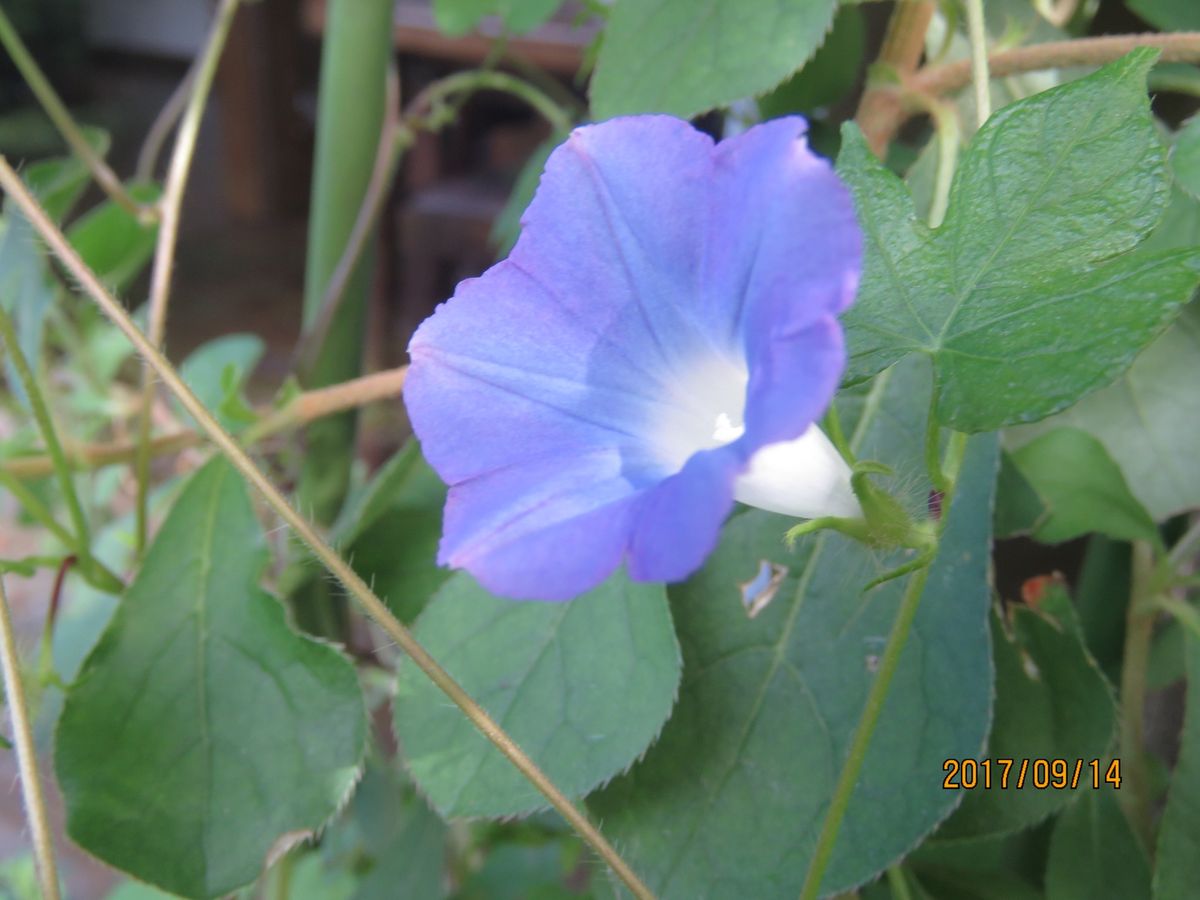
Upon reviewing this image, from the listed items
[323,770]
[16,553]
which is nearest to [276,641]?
[323,770]

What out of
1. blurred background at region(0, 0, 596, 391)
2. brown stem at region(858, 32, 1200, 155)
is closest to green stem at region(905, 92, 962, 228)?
brown stem at region(858, 32, 1200, 155)

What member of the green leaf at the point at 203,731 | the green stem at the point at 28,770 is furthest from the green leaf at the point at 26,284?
the green stem at the point at 28,770

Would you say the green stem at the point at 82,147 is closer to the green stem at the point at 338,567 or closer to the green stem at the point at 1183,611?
the green stem at the point at 338,567

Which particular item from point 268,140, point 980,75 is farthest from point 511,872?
point 268,140

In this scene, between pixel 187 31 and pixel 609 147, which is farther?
pixel 187 31

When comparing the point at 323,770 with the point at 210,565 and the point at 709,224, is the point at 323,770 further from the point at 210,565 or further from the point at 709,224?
the point at 709,224

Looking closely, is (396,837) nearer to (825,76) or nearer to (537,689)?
(537,689)
